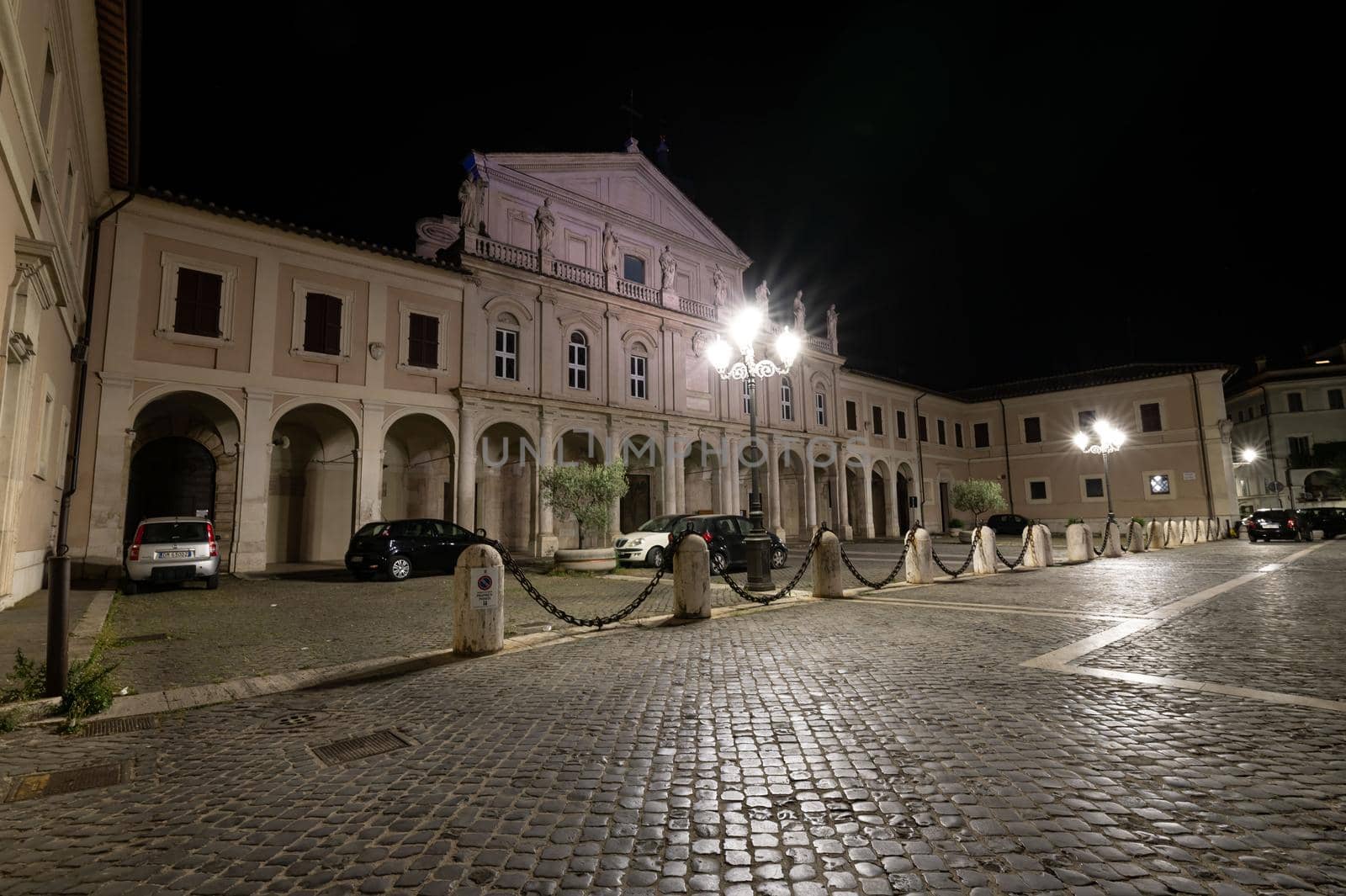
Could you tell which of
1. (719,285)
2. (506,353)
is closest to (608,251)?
(506,353)

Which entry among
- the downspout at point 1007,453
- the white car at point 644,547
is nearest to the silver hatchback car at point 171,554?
the white car at point 644,547

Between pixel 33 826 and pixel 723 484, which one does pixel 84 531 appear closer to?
pixel 33 826

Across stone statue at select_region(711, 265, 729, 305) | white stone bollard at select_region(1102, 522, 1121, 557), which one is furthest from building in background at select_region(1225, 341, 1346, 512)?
stone statue at select_region(711, 265, 729, 305)

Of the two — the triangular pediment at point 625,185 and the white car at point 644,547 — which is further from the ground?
the triangular pediment at point 625,185

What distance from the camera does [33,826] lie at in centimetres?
282

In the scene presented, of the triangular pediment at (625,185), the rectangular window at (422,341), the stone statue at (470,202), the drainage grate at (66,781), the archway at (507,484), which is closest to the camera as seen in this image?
the drainage grate at (66,781)

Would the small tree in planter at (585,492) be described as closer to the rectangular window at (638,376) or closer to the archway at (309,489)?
the archway at (309,489)

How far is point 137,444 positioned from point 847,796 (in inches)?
832

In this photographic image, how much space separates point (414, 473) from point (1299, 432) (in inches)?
2237

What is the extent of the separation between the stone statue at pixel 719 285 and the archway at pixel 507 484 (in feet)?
37.6

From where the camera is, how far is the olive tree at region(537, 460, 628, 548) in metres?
16.9

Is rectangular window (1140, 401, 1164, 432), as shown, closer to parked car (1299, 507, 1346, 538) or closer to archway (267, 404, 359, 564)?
parked car (1299, 507, 1346, 538)

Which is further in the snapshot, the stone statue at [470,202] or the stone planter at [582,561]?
the stone statue at [470,202]

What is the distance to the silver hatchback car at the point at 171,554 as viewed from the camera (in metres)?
12.0
